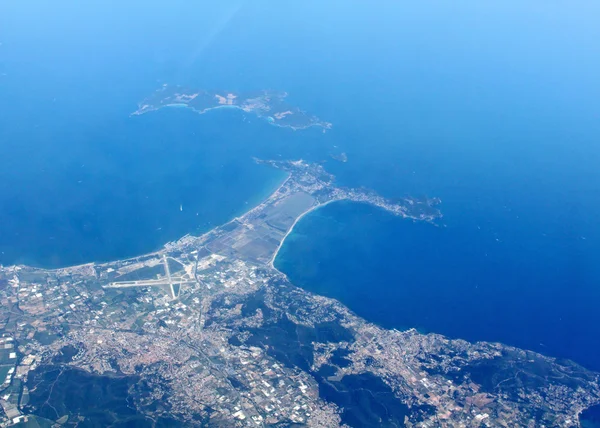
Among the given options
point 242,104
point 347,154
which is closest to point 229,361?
point 347,154

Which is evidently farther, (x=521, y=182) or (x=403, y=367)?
(x=521, y=182)

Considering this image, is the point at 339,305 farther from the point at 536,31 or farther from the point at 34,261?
the point at 536,31

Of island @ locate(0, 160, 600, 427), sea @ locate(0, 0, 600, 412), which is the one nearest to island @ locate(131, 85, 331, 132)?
sea @ locate(0, 0, 600, 412)

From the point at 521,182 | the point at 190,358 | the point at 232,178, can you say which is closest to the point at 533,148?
the point at 521,182

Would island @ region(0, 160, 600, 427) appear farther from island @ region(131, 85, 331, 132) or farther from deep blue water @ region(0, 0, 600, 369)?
island @ region(131, 85, 331, 132)

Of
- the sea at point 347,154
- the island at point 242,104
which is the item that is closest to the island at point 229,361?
the sea at point 347,154
